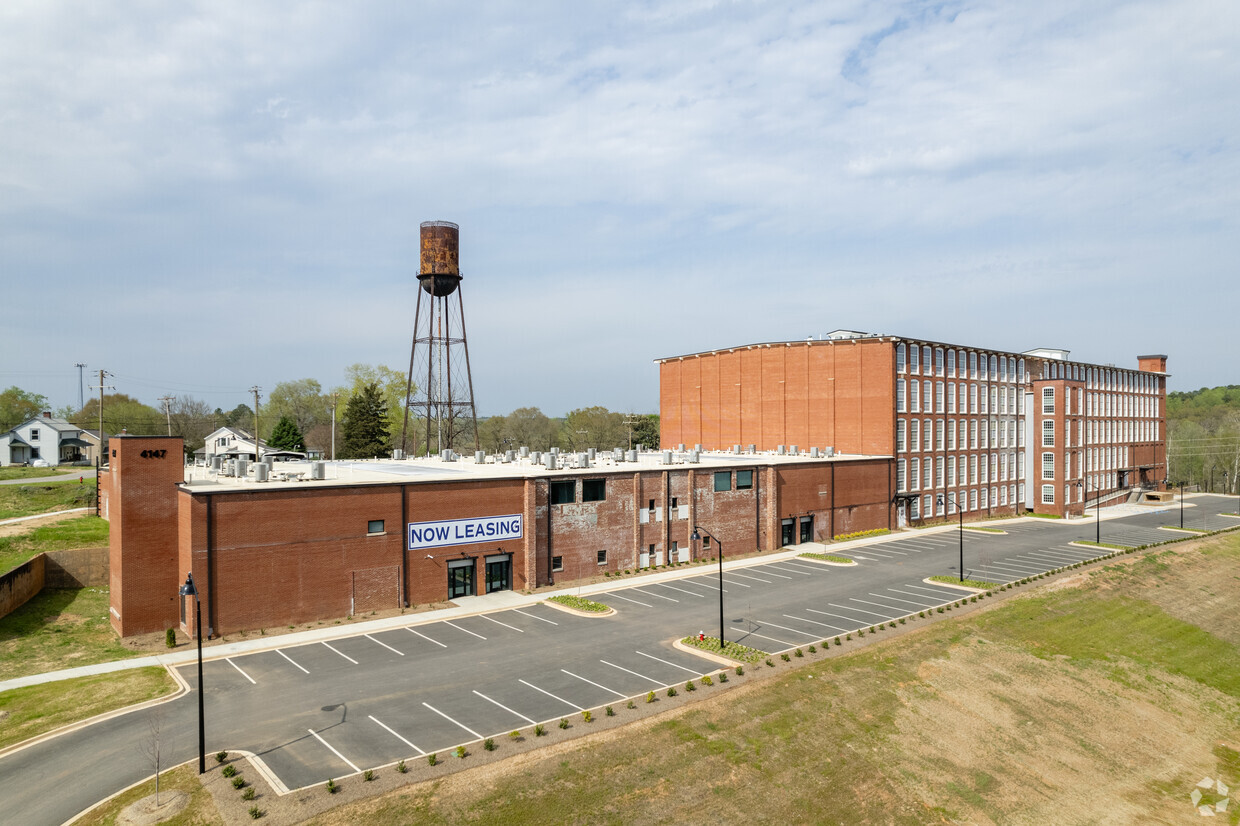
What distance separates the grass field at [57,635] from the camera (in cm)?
2923

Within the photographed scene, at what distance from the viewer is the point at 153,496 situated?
33.1 metres

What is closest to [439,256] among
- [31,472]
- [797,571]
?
[797,571]

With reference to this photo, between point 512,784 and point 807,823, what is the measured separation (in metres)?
8.33

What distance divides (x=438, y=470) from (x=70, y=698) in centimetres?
2358

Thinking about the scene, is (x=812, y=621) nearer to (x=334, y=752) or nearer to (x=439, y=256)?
(x=334, y=752)

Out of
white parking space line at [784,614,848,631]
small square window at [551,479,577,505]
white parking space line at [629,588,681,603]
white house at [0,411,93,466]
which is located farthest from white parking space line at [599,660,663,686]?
white house at [0,411,93,466]

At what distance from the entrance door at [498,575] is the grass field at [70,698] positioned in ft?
54.5

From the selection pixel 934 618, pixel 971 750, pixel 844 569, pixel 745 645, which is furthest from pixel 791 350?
pixel 971 750

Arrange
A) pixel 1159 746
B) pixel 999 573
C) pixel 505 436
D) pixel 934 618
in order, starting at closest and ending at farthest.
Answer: pixel 1159 746 → pixel 934 618 → pixel 999 573 → pixel 505 436

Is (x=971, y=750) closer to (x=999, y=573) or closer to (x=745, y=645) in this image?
(x=745, y=645)

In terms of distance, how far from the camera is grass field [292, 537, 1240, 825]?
19.3 meters

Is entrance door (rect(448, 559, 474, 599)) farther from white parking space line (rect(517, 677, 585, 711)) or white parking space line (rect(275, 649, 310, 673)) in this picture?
white parking space line (rect(517, 677, 585, 711))

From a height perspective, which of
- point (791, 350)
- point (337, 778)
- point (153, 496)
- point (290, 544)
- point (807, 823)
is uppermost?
point (791, 350)

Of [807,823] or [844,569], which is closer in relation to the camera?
[807,823]
